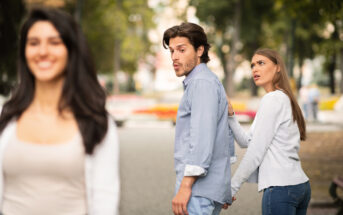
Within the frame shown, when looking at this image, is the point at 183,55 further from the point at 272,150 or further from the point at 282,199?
the point at 282,199

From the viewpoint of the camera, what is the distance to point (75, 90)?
2430 mm

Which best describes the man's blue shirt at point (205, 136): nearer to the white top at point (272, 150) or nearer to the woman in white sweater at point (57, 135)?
the white top at point (272, 150)

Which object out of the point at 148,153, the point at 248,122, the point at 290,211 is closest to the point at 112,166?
the point at 290,211

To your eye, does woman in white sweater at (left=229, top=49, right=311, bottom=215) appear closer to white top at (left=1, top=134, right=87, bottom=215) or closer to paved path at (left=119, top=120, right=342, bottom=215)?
white top at (left=1, top=134, right=87, bottom=215)

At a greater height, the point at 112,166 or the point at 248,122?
the point at 112,166

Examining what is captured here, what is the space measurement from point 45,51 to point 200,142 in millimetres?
1156

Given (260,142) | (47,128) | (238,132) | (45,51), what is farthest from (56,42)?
(238,132)

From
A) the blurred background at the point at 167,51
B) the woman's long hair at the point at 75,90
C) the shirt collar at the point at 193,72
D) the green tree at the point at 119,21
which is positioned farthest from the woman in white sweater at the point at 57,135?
the green tree at the point at 119,21

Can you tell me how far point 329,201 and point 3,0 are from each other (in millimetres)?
27276

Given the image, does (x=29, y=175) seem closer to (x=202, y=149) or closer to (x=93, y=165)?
(x=93, y=165)

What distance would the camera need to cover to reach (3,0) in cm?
3170

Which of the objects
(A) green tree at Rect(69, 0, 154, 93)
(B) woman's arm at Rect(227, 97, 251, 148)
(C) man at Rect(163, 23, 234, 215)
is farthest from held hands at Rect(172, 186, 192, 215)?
(A) green tree at Rect(69, 0, 154, 93)

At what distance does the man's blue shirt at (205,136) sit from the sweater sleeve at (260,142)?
0.78 ft

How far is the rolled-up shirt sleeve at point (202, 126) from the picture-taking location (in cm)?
320
